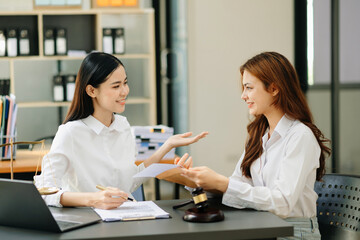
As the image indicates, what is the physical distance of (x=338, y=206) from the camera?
2.24 meters

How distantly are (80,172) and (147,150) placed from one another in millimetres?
1559

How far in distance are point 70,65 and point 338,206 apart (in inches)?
168

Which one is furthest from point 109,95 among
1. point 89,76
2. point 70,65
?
point 70,65

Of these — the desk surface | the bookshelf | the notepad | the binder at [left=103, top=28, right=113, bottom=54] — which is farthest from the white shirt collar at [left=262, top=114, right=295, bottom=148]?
the binder at [left=103, top=28, right=113, bottom=54]

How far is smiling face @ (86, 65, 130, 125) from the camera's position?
2.48m

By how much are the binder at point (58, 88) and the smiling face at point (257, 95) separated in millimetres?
3543

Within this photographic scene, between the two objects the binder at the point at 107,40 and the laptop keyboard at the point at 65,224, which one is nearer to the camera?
the laptop keyboard at the point at 65,224

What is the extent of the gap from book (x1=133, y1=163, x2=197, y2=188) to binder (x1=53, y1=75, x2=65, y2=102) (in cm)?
361

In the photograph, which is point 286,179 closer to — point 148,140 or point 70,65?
point 148,140

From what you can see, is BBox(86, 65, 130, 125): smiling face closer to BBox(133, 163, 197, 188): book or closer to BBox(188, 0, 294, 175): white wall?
BBox(133, 163, 197, 188): book

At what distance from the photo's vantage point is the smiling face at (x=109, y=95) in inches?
97.7

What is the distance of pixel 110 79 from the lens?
2.49 meters

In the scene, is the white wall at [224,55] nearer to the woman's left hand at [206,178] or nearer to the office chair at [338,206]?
the office chair at [338,206]

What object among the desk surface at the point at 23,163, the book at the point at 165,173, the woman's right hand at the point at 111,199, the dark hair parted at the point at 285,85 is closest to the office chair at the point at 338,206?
the dark hair parted at the point at 285,85
